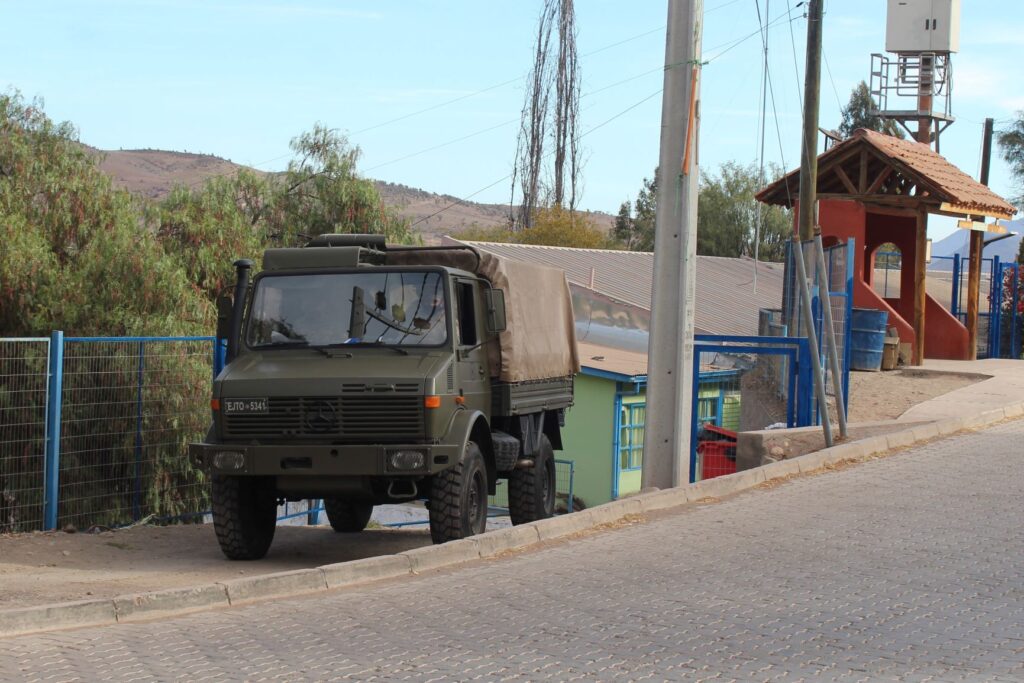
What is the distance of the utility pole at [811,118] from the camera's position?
2097 centimetres

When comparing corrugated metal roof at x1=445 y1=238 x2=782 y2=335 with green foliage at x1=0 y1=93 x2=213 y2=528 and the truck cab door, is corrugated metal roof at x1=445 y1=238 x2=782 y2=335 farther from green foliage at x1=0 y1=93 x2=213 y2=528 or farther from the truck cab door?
the truck cab door

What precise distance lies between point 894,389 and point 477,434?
12.8 meters

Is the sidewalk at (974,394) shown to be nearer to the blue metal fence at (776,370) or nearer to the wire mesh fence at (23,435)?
the blue metal fence at (776,370)

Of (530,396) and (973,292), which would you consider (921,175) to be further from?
(530,396)

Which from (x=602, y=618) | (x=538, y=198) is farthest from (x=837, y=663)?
(x=538, y=198)

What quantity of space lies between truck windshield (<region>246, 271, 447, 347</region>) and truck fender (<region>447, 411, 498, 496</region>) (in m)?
0.68

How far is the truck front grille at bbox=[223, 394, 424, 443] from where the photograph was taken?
391 inches

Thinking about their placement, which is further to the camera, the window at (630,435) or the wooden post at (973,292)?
the wooden post at (973,292)

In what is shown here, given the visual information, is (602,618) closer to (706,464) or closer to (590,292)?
(706,464)

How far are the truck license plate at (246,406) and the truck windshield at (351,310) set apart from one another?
0.80 m

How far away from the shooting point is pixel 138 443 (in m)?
12.8

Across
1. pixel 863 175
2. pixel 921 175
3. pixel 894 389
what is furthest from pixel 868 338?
pixel 863 175

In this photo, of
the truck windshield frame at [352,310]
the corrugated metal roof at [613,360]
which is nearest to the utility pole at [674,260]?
the truck windshield frame at [352,310]

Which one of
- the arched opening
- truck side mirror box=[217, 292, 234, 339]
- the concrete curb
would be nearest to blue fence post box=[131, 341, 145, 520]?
truck side mirror box=[217, 292, 234, 339]
